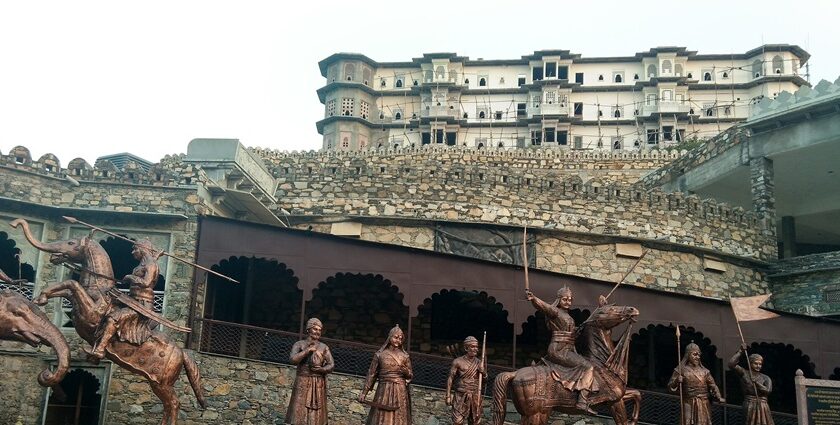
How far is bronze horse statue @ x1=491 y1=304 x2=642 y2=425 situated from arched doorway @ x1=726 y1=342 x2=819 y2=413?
9.00m

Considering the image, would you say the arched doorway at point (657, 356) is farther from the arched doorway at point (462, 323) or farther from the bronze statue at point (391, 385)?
the bronze statue at point (391, 385)

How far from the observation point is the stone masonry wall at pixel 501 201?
21.9 metres

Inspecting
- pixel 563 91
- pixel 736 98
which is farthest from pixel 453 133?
pixel 736 98

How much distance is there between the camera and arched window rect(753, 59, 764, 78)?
220ft

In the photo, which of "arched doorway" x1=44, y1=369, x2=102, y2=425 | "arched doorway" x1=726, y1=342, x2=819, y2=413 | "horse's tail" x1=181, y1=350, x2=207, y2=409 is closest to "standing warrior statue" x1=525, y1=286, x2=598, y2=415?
"horse's tail" x1=181, y1=350, x2=207, y2=409

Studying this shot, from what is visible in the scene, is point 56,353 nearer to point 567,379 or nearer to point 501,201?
point 567,379

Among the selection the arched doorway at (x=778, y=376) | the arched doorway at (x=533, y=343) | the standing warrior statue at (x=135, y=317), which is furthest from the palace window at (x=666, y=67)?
the standing warrior statue at (x=135, y=317)

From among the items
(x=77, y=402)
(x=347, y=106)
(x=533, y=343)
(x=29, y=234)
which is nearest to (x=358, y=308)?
(x=533, y=343)

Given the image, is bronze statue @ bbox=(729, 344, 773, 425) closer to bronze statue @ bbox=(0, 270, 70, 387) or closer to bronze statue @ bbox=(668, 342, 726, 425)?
bronze statue @ bbox=(668, 342, 726, 425)

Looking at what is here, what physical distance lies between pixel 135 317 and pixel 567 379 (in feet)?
19.9

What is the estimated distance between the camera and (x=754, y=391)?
1486 cm

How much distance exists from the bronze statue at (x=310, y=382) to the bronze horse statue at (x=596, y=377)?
7.99ft

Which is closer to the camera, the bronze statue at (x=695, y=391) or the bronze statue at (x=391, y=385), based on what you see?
the bronze statue at (x=391, y=385)

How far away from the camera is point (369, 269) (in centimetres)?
1739
